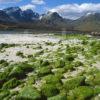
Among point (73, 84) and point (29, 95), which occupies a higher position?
point (73, 84)

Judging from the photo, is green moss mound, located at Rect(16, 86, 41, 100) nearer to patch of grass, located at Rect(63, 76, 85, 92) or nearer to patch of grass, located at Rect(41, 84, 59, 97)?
patch of grass, located at Rect(41, 84, 59, 97)

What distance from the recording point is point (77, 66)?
25031 mm

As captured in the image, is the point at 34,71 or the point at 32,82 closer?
the point at 32,82

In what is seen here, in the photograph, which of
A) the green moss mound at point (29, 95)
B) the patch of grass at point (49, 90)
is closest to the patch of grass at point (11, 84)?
the patch of grass at point (49, 90)

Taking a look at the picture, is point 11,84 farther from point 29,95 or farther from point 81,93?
point 81,93

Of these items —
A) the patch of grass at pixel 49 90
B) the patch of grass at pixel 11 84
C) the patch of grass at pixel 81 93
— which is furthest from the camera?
the patch of grass at pixel 11 84

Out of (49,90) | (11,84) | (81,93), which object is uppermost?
(81,93)

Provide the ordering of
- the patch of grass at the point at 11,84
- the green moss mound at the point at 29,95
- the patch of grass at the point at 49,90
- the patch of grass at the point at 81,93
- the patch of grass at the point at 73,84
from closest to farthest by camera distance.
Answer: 1. the patch of grass at the point at 81,93
2. the green moss mound at the point at 29,95
3. the patch of grass at the point at 49,90
4. the patch of grass at the point at 73,84
5. the patch of grass at the point at 11,84

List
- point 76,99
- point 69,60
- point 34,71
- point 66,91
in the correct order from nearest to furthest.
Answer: point 76,99
point 66,91
point 34,71
point 69,60

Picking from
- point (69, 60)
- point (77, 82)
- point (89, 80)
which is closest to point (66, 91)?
point (77, 82)

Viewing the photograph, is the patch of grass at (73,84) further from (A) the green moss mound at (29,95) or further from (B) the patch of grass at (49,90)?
(A) the green moss mound at (29,95)

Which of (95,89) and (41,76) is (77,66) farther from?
(95,89)

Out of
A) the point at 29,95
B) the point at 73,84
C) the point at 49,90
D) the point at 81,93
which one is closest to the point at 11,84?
the point at 49,90

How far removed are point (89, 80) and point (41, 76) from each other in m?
3.91
